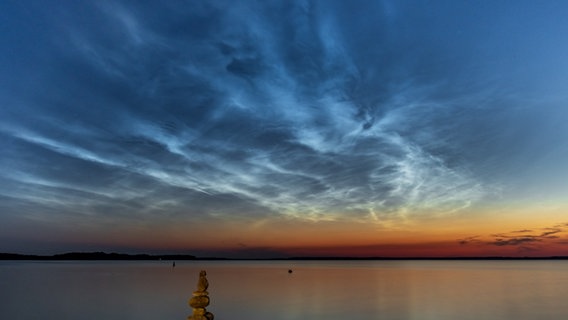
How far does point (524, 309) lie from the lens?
153 ft

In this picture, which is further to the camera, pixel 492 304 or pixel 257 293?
pixel 257 293

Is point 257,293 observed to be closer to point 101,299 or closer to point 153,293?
point 153,293

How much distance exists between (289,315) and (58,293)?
36.8 m

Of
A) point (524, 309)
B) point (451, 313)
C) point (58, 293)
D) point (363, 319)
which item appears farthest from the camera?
point (58, 293)

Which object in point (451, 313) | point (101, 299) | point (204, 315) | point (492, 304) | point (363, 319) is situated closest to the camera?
point (204, 315)

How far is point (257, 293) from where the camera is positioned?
210 feet

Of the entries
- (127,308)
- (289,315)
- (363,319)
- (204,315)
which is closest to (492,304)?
(363,319)

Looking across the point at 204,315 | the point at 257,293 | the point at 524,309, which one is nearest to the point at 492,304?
the point at 524,309

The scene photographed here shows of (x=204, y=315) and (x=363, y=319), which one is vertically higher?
(x=204, y=315)

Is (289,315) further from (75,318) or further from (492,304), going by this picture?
(492,304)

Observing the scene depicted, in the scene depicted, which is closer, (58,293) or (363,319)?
(363,319)

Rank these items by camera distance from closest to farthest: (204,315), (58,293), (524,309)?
1. (204,315)
2. (524,309)
3. (58,293)

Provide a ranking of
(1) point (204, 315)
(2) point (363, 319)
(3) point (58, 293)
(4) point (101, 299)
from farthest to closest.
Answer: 1. (3) point (58, 293)
2. (4) point (101, 299)
3. (2) point (363, 319)
4. (1) point (204, 315)

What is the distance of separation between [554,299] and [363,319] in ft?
99.4
